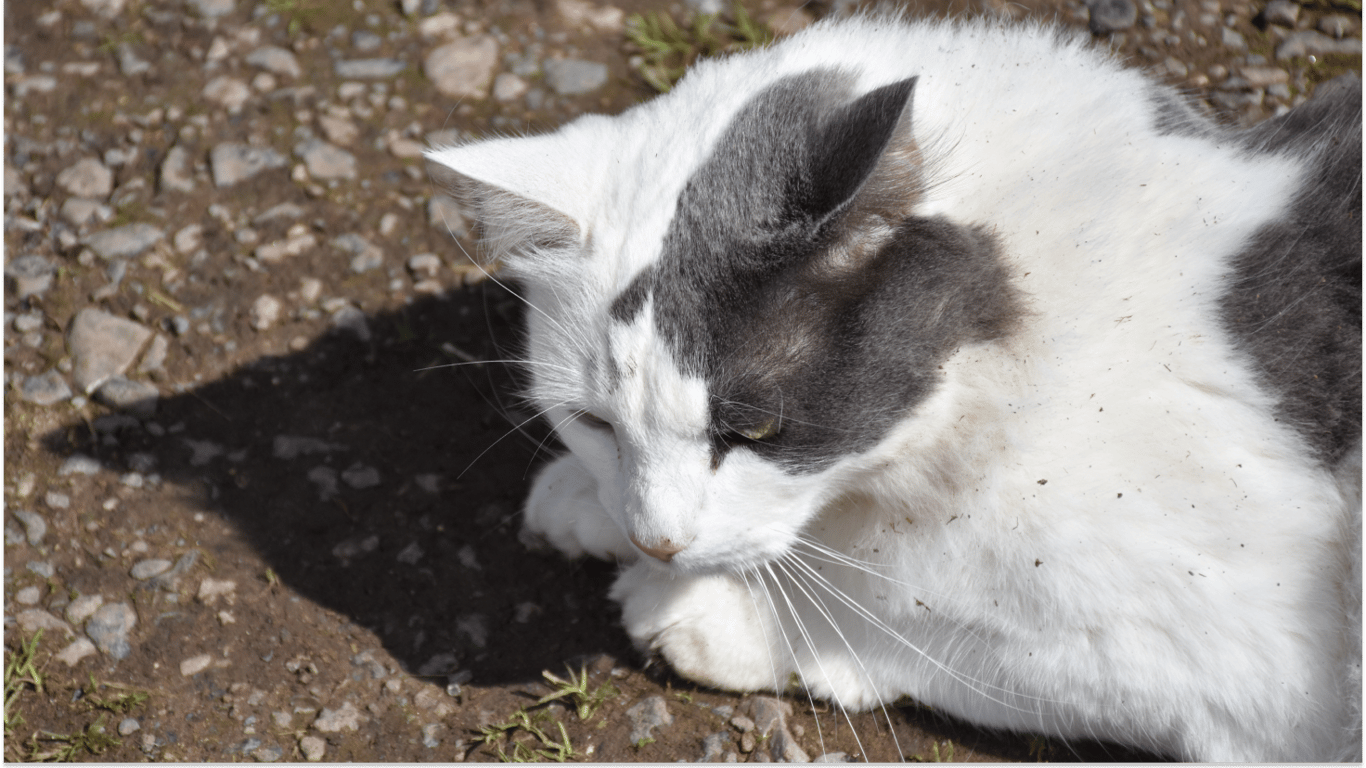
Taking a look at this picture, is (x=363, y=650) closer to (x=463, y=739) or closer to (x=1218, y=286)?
(x=463, y=739)

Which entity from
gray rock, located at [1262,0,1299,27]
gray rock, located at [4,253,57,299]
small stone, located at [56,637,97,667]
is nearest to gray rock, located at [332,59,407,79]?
gray rock, located at [4,253,57,299]

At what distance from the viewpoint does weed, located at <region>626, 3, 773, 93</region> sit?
3.00 meters

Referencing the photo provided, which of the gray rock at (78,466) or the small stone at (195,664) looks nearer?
the small stone at (195,664)

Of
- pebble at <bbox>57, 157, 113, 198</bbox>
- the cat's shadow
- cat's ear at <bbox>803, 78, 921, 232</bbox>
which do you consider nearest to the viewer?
cat's ear at <bbox>803, 78, 921, 232</bbox>

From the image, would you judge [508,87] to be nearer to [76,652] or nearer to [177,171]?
[177,171]

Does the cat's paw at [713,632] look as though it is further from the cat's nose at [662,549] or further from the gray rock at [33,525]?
the gray rock at [33,525]

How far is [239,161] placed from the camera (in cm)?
284

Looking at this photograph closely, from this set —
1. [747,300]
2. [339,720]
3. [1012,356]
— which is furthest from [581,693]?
[1012,356]

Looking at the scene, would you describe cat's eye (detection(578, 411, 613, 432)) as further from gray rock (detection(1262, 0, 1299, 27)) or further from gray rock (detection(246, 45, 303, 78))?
gray rock (detection(1262, 0, 1299, 27))

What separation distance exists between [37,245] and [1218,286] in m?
3.02

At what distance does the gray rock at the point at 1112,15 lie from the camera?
2871 millimetres

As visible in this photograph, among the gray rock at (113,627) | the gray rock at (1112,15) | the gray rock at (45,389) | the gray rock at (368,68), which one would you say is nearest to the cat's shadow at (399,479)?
the gray rock at (45,389)

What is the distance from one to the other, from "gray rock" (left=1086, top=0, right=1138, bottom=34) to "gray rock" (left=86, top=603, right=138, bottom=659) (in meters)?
3.16

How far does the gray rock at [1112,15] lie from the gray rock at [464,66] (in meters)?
1.95
